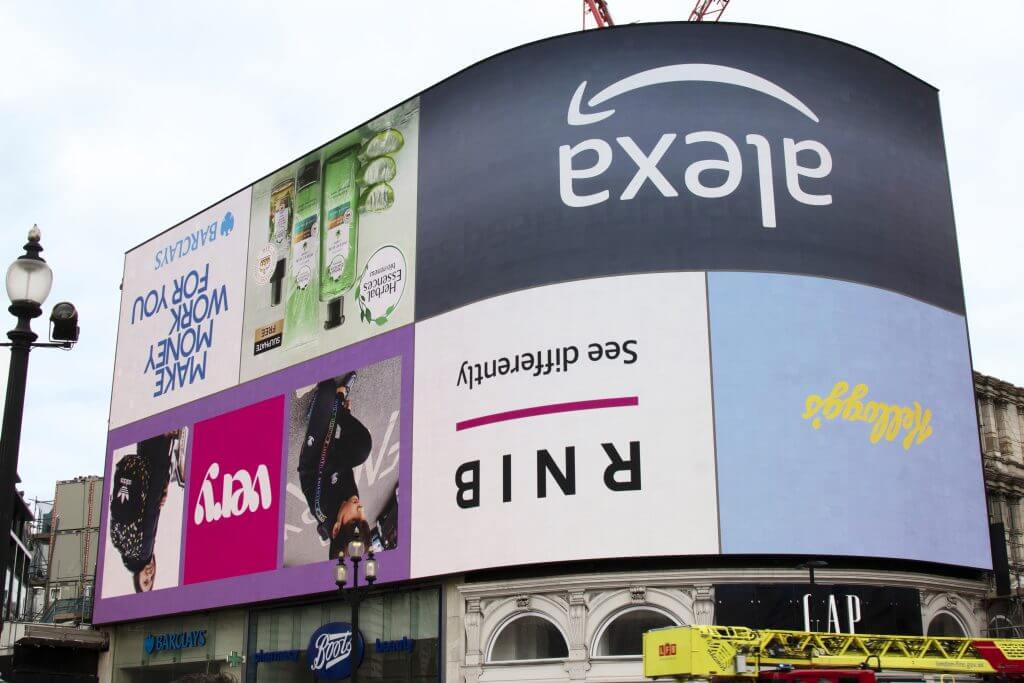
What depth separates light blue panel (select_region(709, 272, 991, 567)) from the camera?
124 ft

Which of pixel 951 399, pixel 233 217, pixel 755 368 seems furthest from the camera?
pixel 233 217

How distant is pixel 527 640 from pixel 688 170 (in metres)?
16.7

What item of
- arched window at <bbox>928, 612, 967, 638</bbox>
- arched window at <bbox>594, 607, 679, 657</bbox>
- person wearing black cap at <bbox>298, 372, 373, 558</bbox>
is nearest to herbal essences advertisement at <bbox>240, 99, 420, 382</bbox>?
person wearing black cap at <bbox>298, 372, 373, 558</bbox>

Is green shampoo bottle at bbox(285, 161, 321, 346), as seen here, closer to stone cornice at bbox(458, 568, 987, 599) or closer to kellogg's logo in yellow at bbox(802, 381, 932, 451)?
stone cornice at bbox(458, 568, 987, 599)

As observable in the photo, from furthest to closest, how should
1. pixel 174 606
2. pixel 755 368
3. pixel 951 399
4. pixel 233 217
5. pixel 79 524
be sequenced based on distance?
pixel 79 524
pixel 233 217
pixel 174 606
pixel 951 399
pixel 755 368

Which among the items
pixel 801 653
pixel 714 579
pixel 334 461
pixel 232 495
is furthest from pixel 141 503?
pixel 801 653

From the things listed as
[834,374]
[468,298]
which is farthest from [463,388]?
[834,374]

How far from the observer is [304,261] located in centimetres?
5075

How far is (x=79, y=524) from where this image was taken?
87375mm

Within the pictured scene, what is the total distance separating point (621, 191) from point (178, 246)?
87.7 feet

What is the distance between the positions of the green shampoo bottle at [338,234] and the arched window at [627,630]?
1726 centimetres

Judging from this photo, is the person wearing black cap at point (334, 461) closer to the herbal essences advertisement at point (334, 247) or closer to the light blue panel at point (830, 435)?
the herbal essences advertisement at point (334, 247)

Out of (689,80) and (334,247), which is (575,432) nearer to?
(689,80)

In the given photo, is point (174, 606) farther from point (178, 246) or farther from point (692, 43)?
point (692, 43)
